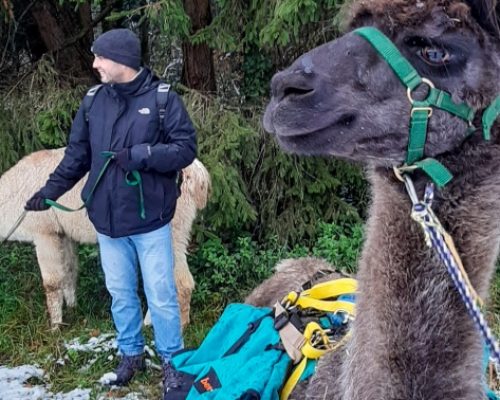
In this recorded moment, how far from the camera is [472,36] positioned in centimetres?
202

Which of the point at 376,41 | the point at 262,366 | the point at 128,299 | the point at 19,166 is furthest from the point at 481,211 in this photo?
the point at 19,166

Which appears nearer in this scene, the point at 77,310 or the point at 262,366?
the point at 262,366

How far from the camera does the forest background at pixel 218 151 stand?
6.20m

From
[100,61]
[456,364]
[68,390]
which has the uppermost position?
[100,61]

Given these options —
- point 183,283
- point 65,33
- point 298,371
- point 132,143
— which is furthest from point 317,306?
point 65,33

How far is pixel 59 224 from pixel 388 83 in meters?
4.18

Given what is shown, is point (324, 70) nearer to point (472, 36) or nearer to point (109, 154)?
point (472, 36)

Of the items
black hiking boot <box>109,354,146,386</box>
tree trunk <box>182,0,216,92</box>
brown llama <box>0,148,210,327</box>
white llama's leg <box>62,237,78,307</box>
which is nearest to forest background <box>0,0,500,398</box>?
tree trunk <box>182,0,216,92</box>

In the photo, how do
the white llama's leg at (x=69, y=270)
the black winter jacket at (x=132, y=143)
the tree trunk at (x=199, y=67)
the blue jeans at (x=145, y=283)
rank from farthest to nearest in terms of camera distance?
the tree trunk at (x=199, y=67), the white llama's leg at (x=69, y=270), the blue jeans at (x=145, y=283), the black winter jacket at (x=132, y=143)

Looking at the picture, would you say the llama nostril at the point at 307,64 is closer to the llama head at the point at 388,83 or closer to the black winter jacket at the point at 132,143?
the llama head at the point at 388,83

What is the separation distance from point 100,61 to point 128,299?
149 cm

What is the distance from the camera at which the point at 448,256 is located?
1920mm

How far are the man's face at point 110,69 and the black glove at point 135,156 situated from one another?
41cm

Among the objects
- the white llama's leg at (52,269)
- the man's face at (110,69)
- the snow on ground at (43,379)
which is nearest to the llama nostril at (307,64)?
the man's face at (110,69)
